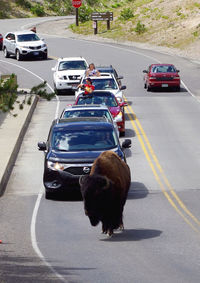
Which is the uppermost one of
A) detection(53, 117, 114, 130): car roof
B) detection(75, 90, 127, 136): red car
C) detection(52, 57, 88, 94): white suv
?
detection(53, 117, 114, 130): car roof

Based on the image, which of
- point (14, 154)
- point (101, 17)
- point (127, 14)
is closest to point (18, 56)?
point (101, 17)

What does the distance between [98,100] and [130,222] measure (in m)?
13.9

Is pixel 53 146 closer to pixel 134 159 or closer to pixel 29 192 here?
pixel 29 192

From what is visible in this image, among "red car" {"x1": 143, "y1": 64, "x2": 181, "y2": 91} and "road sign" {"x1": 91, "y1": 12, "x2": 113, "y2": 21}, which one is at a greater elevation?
"red car" {"x1": 143, "y1": 64, "x2": 181, "y2": 91}

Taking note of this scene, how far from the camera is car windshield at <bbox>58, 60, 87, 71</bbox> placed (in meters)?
43.8

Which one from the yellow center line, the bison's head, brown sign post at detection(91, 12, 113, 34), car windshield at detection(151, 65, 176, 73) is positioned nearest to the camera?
the bison's head

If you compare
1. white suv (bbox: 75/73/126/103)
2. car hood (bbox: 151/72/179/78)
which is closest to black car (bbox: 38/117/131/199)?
white suv (bbox: 75/73/126/103)

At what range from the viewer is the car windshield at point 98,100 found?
100 feet

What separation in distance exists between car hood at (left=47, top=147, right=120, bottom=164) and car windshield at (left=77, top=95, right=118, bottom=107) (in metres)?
10.8

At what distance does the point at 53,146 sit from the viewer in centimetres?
2028

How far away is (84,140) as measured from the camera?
20.4 metres

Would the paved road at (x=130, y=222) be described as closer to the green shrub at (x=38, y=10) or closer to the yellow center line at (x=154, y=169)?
the yellow center line at (x=154, y=169)

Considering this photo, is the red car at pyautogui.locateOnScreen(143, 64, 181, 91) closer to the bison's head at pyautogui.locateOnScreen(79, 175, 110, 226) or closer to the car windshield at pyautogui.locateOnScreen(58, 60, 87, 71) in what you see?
the car windshield at pyautogui.locateOnScreen(58, 60, 87, 71)

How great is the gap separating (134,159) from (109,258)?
1187 cm
